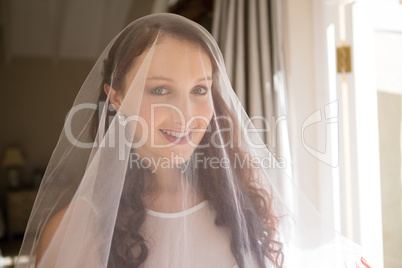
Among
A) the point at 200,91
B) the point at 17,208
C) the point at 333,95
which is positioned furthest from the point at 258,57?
the point at 17,208

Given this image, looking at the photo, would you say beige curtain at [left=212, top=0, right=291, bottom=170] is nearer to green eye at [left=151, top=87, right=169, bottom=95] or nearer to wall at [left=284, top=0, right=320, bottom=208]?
wall at [left=284, top=0, right=320, bottom=208]

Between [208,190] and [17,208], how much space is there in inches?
144

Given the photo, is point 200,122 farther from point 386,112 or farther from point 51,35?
point 51,35

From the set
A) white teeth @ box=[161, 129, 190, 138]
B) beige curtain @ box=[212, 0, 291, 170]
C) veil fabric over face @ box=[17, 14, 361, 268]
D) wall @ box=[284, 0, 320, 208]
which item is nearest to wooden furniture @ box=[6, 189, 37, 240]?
beige curtain @ box=[212, 0, 291, 170]

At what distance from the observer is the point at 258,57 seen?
1733mm

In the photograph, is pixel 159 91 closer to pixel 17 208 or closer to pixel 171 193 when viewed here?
pixel 171 193

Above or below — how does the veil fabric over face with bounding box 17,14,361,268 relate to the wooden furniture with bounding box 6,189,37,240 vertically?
above

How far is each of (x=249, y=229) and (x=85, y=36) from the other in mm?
3706

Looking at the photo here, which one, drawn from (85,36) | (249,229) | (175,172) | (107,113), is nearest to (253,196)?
(249,229)

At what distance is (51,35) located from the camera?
156 inches

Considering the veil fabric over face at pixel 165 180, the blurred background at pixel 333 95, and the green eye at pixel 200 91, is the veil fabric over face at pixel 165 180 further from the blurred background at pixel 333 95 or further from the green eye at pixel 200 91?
the blurred background at pixel 333 95

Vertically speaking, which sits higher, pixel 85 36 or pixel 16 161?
pixel 85 36

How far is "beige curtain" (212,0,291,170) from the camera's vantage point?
5.42ft

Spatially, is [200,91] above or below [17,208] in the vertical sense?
above
